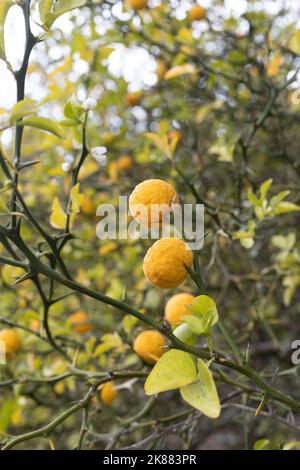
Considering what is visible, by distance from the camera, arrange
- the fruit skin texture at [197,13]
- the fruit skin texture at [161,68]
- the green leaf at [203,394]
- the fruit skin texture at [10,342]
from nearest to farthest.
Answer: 1. the green leaf at [203,394]
2. the fruit skin texture at [10,342]
3. the fruit skin texture at [197,13]
4. the fruit skin texture at [161,68]

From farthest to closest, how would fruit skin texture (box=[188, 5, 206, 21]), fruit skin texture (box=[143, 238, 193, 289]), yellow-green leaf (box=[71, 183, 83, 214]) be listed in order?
fruit skin texture (box=[188, 5, 206, 21]) < yellow-green leaf (box=[71, 183, 83, 214]) < fruit skin texture (box=[143, 238, 193, 289])

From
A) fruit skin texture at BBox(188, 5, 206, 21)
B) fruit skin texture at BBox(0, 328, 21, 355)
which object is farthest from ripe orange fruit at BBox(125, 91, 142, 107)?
fruit skin texture at BBox(0, 328, 21, 355)

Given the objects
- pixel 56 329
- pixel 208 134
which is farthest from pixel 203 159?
pixel 56 329

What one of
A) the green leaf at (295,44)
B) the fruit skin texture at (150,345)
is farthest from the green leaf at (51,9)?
the green leaf at (295,44)

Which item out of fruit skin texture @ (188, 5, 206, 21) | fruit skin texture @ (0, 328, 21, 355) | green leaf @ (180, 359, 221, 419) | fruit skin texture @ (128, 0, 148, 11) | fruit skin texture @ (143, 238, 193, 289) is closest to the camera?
green leaf @ (180, 359, 221, 419)

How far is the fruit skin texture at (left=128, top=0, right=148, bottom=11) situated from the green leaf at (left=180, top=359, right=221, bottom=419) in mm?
1285

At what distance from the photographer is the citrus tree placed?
1148mm

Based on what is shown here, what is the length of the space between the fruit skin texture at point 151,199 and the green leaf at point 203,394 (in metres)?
0.22

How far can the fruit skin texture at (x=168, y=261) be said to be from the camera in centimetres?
72

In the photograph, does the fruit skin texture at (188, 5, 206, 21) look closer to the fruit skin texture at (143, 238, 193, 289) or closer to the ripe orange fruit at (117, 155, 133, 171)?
the ripe orange fruit at (117, 155, 133, 171)

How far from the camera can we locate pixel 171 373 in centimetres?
65

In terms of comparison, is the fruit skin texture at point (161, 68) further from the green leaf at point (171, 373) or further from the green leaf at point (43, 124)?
the green leaf at point (171, 373)

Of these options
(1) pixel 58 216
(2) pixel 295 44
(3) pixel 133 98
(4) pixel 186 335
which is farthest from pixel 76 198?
(3) pixel 133 98

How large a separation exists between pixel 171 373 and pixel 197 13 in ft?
4.79
